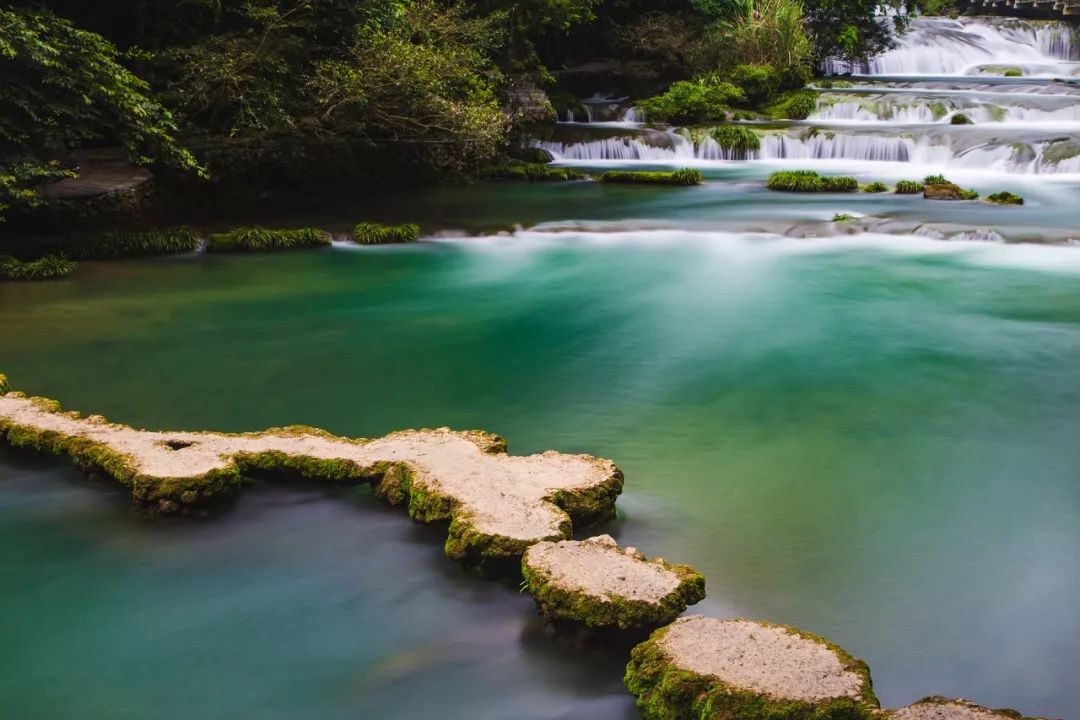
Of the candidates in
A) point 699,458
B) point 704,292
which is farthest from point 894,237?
point 699,458

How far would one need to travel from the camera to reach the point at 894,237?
1387cm

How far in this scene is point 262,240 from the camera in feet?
43.5

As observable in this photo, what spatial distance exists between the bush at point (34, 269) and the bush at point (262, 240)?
6.62 ft

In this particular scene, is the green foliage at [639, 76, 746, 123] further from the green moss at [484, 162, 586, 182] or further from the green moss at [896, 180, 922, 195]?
the green moss at [896, 180, 922, 195]

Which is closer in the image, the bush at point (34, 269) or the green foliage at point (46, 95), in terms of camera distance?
the green foliage at point (46, 95)

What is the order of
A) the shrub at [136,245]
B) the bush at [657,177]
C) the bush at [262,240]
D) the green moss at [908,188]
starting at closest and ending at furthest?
the shrub at [136,245]
the bush at [262,240]
the green moss at [908,188]
the bush at [657,177]

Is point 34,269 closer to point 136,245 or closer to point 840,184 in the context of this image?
point 136,245

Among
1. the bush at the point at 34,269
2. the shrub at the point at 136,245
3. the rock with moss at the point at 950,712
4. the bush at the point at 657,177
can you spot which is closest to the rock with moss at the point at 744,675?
the rock with moss at the point at 950,712

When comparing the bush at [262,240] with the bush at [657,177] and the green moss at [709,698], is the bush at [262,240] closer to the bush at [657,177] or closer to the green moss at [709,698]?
the bush at [657,177]

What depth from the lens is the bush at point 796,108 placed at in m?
25.5

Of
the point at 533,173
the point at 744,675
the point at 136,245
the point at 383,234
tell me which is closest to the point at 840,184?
the point at 533,173

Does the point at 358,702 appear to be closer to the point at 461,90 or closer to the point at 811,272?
the point at 811,272

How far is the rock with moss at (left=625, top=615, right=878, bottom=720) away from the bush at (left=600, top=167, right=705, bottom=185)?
15444mm

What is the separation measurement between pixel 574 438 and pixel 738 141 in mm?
16798
